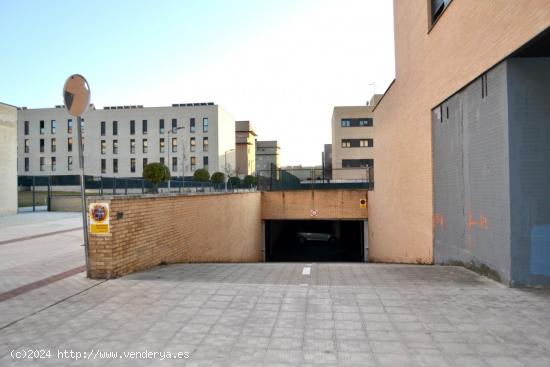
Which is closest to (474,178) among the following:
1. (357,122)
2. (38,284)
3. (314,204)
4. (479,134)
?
(479,134)

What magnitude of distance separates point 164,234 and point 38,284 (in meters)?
2.68

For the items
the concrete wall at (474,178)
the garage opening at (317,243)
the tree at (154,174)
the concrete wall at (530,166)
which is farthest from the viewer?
the tree at (154,174)

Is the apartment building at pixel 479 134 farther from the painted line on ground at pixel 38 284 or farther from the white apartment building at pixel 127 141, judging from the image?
the white apartment building at pixel 127 141

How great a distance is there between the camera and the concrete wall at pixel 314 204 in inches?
784

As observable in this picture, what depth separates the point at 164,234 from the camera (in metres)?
8.16

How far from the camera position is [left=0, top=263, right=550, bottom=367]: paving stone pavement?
3334 mm

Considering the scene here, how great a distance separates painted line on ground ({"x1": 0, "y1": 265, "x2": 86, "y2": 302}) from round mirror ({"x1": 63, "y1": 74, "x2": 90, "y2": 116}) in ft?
10.0

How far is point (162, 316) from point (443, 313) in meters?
3.56

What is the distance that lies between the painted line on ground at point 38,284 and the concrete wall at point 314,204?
46.7ft

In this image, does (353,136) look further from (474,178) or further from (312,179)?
(474,178)

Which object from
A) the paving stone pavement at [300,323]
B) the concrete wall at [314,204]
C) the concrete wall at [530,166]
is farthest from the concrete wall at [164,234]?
the concrete wall at [530,166]

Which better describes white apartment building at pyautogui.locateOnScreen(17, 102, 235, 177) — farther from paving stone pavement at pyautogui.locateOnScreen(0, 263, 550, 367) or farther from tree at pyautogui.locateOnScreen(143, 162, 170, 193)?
paving stone pavement at pyautogui.locateOnScreen(0, 263, 550, 367)

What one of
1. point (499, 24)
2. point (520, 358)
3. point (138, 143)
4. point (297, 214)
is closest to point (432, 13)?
point (499, 24)

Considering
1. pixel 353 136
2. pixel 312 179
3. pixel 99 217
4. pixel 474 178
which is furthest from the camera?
pixel 353 136
